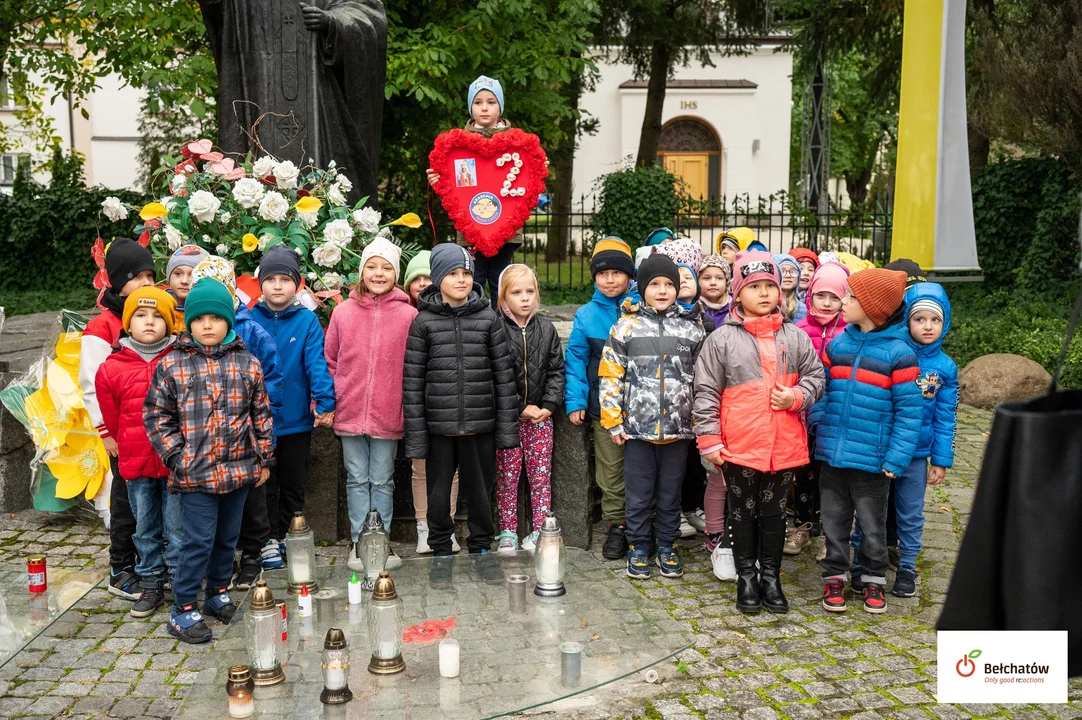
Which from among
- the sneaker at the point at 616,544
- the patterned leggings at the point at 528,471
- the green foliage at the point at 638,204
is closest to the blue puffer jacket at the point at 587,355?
the patterned leggings at the point at 528,471

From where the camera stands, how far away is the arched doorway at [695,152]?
35500mm

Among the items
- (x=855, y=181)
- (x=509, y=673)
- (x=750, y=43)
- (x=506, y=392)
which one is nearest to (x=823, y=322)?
(x=506, y=392)

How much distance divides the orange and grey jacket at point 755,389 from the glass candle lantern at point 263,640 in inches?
84.8

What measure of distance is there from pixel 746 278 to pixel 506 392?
131cm

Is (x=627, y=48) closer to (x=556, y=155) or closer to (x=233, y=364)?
(x=556, y=155)

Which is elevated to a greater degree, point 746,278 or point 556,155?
point 556,155

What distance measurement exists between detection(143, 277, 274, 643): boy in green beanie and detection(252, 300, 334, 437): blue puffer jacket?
53 centimetres

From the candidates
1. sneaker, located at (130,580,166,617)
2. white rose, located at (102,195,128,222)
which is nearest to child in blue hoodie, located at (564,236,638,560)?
sneaker, located at (130,580,166,617)

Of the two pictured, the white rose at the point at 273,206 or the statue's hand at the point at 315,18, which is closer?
the white rose at the point at 273,206

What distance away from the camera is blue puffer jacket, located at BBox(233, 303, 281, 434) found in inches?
200

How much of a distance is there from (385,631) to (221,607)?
125cm

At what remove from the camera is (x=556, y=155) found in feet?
60.1

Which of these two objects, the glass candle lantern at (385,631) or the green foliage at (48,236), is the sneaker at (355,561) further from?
the green foliage at (48,236)

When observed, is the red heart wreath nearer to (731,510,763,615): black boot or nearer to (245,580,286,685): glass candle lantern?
(731,510,763,615): black boot
